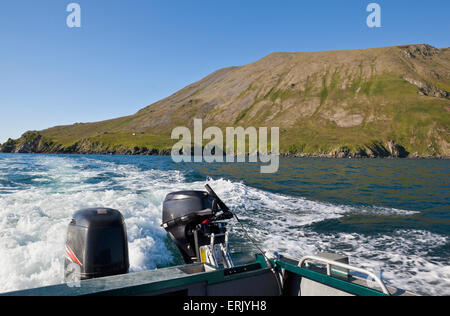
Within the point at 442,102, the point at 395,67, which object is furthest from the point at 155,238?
the point at 395,67

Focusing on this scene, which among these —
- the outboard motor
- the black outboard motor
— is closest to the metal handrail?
the outboard motor

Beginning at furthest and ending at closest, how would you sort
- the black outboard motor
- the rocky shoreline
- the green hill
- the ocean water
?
1. the green hill
2. the rocky shoreline
3. the ocean water
4. the black outboard motor

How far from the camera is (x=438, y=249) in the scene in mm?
9258

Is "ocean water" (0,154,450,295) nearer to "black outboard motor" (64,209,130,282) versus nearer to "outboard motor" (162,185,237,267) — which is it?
"outboard motor" (162,185,237,267)

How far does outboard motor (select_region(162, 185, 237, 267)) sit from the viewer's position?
6.05 metres

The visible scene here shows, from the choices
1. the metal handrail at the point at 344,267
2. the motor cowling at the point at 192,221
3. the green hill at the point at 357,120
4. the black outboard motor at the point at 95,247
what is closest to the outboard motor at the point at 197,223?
the motor cowling at the point at 192,221

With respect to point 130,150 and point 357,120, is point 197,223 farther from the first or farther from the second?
point 357,120

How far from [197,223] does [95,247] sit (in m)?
2.26

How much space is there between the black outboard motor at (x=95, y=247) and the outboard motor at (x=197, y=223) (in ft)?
5.43

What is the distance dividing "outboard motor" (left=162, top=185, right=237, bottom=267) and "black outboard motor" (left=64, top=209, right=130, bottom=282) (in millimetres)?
1654

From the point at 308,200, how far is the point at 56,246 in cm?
1357

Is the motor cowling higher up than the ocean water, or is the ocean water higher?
the motor cowling
